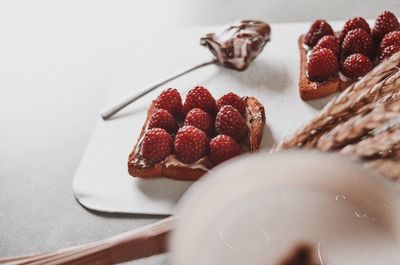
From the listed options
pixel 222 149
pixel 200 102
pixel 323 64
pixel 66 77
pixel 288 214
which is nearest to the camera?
pixel 288 214

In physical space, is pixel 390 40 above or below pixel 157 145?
above

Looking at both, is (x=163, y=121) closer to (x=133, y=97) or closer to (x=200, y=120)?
(x=200, y=120)

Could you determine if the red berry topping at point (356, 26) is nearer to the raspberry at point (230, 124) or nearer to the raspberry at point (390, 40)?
the raspberry at point (390, 40)

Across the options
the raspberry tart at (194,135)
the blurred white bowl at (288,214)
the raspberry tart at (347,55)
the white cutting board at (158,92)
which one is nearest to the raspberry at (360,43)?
the raspberry tart at (347,55)

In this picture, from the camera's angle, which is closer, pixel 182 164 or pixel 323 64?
pixel 182 164

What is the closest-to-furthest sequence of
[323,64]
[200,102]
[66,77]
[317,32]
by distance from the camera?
[200,102] → [323,64] → [317,32] → [66,77]

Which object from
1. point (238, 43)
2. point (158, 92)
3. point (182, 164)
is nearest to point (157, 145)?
point (182, 164)

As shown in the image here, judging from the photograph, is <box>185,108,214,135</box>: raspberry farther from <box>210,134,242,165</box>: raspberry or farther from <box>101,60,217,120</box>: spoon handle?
<box>101,60,217,120</box>: spoon handle
